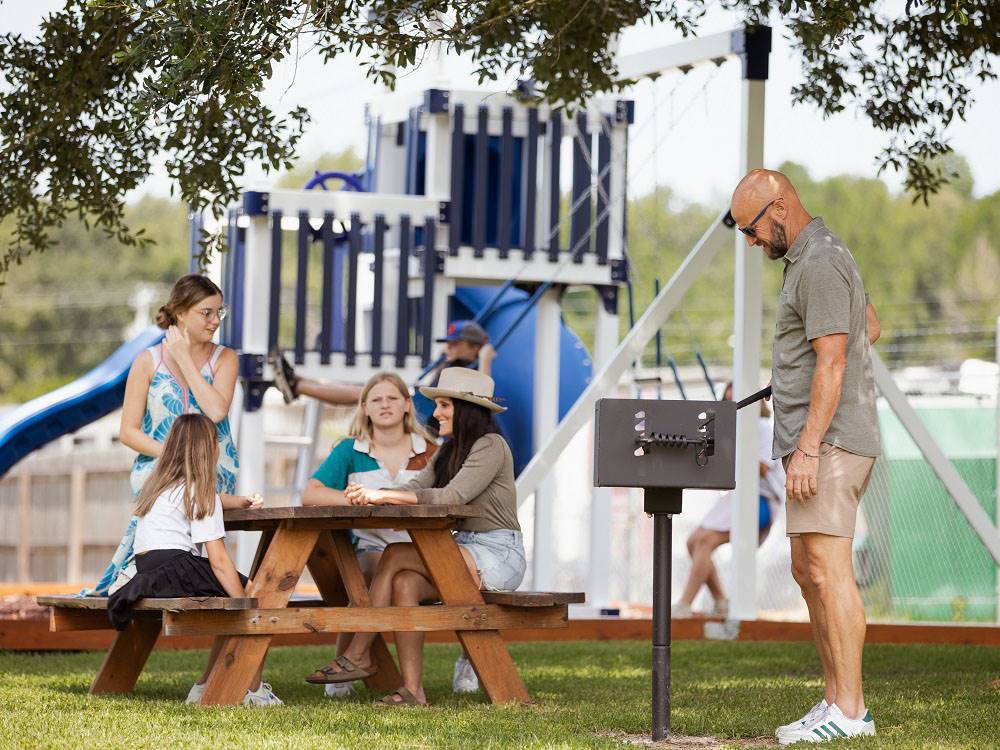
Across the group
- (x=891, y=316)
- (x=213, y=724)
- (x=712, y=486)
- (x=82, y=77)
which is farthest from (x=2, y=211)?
(x=891, y=316)

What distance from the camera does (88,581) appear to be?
1655 centimetres

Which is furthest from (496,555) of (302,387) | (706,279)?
(706,279)

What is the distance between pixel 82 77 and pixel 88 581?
1051 cm

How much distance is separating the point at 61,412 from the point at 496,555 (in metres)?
6.88

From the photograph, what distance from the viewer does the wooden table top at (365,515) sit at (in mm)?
5395

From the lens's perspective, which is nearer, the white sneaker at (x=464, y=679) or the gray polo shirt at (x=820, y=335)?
the gray polo shirt at (x=820, y=335)

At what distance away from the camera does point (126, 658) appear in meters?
6.04

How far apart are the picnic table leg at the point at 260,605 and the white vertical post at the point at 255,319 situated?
15.6ft

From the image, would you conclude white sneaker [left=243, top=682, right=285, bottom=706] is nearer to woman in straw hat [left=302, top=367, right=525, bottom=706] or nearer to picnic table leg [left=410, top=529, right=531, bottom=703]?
woman in straw hat [left=302, top=367, right=525, bottom=706]

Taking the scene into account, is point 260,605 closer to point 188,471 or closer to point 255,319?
point 188,471

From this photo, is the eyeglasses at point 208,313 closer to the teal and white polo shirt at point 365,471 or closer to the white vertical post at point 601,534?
the teal and white polo shirt at point 365,471

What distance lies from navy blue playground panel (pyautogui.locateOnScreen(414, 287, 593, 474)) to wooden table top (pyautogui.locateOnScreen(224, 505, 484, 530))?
5.88 meters

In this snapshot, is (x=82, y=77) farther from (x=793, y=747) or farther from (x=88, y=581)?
(x=88, y=581)

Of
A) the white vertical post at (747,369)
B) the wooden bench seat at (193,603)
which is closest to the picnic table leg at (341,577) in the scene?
the wooden bench seat at (193,603)
